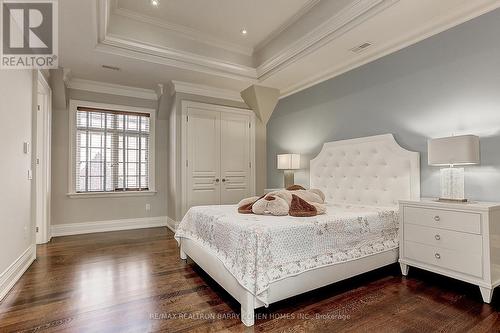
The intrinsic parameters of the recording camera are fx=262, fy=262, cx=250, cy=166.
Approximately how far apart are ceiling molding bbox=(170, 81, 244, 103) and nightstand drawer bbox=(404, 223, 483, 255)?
11.8ft

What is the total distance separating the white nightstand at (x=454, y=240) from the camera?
Answer: 205 cm

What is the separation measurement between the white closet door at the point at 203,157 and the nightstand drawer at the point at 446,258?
312 centimetres

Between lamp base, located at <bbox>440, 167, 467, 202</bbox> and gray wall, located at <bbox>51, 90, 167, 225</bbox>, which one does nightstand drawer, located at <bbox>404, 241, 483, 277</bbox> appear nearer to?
lamp base, located at <bbox>440, 167, 467, 202</bbox>

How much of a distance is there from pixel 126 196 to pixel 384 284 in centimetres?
423

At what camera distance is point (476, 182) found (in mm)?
2471

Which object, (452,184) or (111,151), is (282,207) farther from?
(111,151)

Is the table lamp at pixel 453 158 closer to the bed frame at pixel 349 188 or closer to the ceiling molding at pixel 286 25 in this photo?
the bed frame at pixel 349 188

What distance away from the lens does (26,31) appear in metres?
2.66

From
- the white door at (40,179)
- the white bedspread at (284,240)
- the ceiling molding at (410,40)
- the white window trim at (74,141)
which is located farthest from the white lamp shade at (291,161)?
the white door at (40,179)

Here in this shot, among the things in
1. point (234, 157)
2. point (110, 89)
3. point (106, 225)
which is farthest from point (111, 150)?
point (234, 157)

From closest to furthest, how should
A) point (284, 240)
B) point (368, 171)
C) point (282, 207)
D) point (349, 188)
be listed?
point (284, 240) → point (282, 207) → point (368, 171) → point (349, 188)

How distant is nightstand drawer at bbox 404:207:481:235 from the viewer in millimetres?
2104

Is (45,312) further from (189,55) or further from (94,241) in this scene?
(189,55)

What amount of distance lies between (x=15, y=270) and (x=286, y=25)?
415 centimetres
